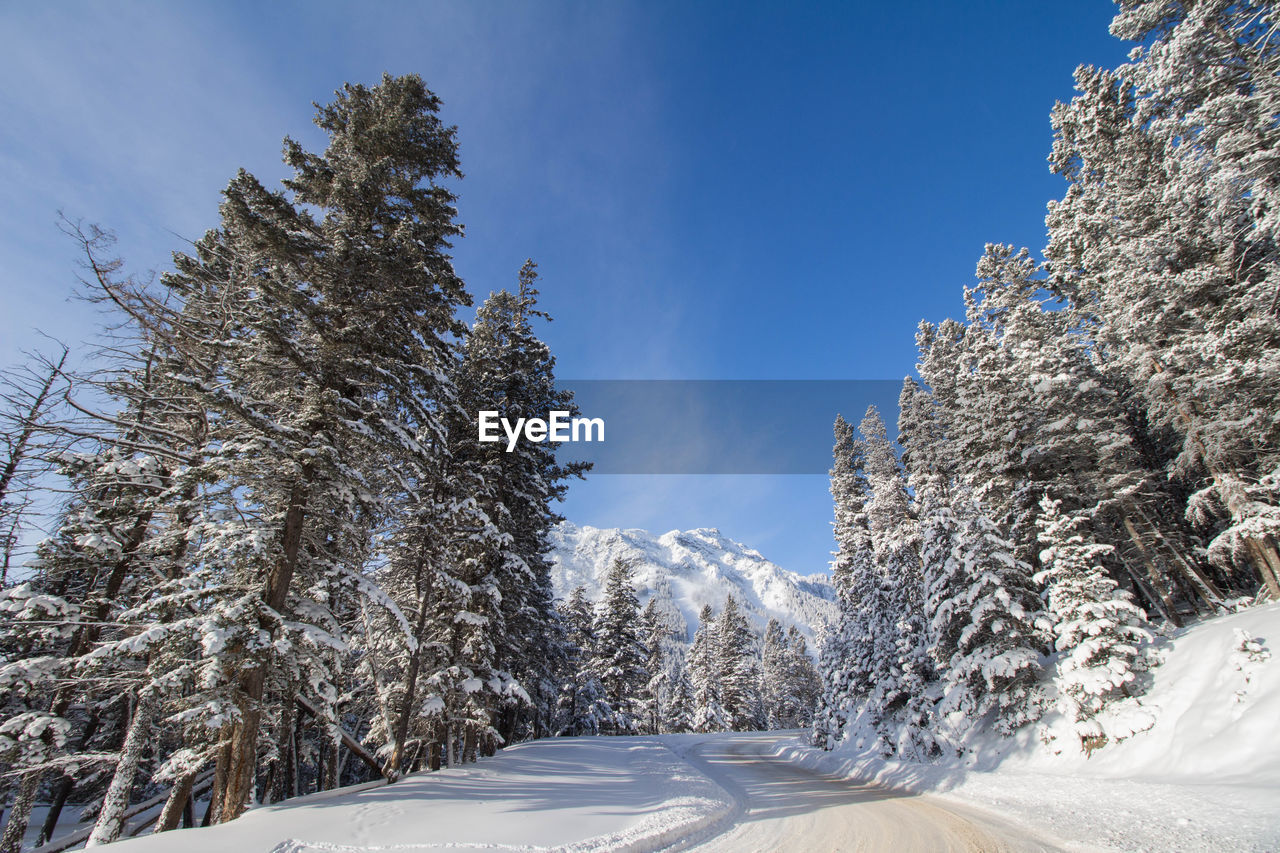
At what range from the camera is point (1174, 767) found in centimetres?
1089

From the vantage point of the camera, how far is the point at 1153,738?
12039 millimetres

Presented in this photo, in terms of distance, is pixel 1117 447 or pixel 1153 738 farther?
pixel 1117 447

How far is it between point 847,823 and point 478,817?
764 centimetres

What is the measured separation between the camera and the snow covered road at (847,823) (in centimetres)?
874

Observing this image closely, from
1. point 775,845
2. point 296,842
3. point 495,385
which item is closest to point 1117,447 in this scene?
point 775,845

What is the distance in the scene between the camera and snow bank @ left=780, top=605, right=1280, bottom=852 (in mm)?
7969

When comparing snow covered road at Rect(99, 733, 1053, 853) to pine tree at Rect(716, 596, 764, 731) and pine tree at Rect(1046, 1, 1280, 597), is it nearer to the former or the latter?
pine tree at Rect(1046, 1, 1280, 597)

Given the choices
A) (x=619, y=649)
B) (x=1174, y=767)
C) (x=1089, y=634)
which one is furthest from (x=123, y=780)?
(x=619, y=649)

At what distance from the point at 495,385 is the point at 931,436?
75.1ft

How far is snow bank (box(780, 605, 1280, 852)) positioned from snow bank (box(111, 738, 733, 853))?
274 inches

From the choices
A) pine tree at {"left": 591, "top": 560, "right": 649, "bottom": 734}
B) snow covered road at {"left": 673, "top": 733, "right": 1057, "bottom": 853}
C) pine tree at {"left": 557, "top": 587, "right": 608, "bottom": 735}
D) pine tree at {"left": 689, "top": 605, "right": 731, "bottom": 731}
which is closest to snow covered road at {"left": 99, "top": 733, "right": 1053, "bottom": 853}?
snow covered road at {"left": 673, "top": 733, "right": 1057, "bottom": 853}

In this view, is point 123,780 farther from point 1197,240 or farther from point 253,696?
point 1197,240

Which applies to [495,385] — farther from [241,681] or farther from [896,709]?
[896,709]

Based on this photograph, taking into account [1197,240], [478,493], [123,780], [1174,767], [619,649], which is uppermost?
[1197,240]
